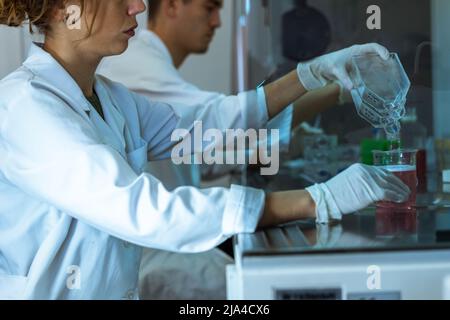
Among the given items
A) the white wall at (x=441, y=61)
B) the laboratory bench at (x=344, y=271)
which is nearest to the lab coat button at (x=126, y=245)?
the laboratory bench at (x=344, y=271)

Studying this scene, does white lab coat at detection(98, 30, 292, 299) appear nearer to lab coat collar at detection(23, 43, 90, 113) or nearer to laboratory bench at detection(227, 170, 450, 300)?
lab coat collar at detection(23, 43, 90, 113)

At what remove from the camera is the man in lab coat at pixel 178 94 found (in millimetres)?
1709

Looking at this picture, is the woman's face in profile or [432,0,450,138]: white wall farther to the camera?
[432,0,450,138]: white wall

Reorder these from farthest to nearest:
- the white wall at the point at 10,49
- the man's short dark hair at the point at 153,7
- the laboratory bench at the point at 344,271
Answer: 1. the man's short dark hair at the point at 153,7
2. the white wall at the point at 10,49
3. the laboratory bench at the point at 344,271

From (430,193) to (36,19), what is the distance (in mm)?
921

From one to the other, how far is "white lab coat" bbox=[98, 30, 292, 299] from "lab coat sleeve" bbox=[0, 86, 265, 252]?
58 centimetres

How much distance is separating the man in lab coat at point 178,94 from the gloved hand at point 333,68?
0.10m

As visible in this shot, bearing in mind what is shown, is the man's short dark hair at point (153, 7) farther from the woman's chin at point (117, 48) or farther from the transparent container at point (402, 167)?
the transparent container at point (402, 167)

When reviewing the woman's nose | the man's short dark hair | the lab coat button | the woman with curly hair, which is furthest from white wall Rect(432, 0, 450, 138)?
the man's short dark hair

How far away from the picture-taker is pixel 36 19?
Answer: 126 cm

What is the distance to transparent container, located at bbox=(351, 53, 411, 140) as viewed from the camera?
4.43 ft
